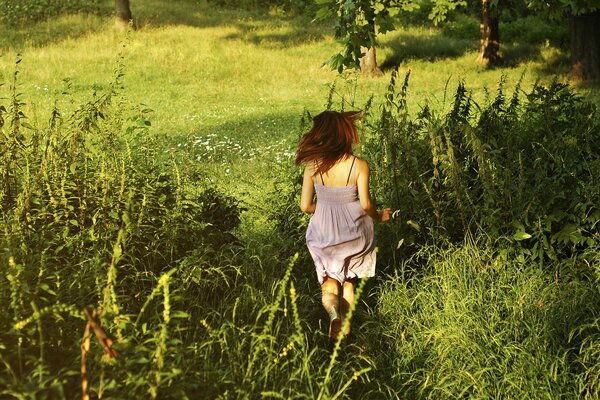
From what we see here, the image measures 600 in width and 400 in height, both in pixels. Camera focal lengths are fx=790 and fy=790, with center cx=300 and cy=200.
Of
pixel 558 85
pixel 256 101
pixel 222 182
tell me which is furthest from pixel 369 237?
pixel 256 101

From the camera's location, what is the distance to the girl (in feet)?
17.4

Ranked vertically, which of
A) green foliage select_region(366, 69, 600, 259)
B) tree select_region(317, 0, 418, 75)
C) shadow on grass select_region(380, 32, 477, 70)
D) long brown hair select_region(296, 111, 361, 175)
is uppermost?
tree select_region(317, 0, 418, 75)

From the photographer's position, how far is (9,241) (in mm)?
4426

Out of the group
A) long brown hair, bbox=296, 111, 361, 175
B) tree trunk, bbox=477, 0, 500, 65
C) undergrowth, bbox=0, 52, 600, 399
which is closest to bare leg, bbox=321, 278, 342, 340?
undergrowth, bbox=0, 52, 600, 399

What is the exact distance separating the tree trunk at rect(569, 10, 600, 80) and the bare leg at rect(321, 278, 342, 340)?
56.9ft

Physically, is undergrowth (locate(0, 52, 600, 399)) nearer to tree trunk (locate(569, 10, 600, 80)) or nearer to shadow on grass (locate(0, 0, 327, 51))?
tree trunk (locate(569, 10, 600, 80))

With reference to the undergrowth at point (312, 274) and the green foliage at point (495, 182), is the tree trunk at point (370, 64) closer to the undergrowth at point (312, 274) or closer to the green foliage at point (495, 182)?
the green foliage at point (495, 182)

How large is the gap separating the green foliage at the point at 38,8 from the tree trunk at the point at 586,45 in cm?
2055

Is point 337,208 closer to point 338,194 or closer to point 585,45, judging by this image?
point 338,194

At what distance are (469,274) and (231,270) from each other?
173cm

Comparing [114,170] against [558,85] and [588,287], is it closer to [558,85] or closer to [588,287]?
[588,287]

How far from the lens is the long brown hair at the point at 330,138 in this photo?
Answer: 527cm

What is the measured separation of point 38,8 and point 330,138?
3076 cm

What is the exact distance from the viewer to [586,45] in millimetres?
20922
